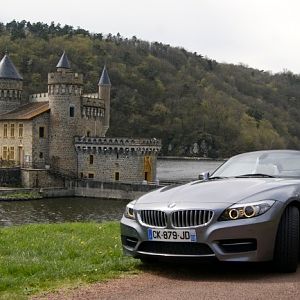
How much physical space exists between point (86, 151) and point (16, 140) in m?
7.00

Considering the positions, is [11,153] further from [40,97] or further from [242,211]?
[242,211]

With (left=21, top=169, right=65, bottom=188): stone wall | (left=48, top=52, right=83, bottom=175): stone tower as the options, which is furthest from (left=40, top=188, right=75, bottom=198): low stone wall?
(left=48, top=52, right=83, bottom=175): stone tower

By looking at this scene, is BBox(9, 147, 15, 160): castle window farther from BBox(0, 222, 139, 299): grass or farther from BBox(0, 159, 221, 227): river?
BBox(0, 222, 139, 299): grass

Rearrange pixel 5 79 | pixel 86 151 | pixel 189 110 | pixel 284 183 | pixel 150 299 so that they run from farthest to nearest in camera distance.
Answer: pixel 189 110 < pixel 5 79 < pixel 86 151 < pixel 284 183 < pixel 150 299

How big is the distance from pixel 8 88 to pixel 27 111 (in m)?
3.69

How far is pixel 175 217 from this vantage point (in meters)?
6.25

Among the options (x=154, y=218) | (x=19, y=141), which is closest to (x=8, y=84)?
(x=19, y=141)

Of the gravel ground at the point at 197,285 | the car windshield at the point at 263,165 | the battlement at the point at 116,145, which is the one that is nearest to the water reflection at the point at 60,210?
the battlement at the point at 116,145

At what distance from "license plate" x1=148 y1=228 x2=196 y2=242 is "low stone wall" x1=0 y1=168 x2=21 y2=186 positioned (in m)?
52.8

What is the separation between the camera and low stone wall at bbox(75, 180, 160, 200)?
5386 cm

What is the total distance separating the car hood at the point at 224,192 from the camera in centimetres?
629

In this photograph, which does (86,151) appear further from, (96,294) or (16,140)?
(96,294)

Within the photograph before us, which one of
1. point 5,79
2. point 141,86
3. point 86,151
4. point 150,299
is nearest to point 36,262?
point 150,299

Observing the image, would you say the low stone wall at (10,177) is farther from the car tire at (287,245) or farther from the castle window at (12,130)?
the car tire at (287,245)
